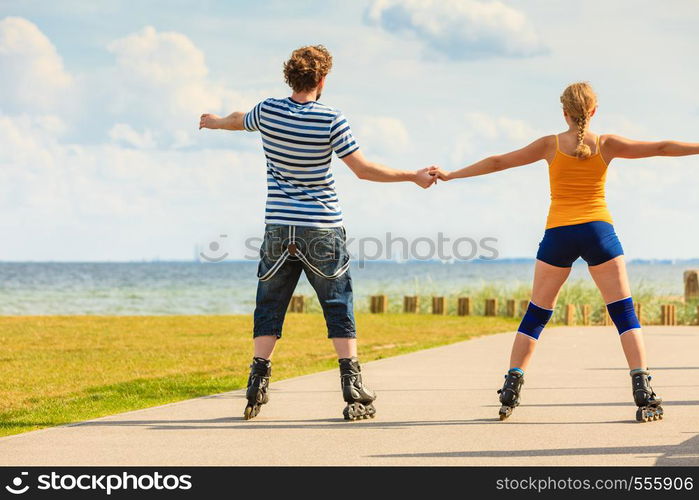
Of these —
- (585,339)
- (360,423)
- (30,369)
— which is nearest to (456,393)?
(360,423)

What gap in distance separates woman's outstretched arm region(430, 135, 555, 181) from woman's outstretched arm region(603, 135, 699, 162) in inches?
14.7

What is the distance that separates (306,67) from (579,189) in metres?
1.92

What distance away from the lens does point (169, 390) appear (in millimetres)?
8906

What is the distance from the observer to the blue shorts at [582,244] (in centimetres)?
629

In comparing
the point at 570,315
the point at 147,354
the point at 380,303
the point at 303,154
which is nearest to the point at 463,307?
the point at 380,303

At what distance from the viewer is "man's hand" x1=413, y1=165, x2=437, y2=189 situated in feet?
22.3

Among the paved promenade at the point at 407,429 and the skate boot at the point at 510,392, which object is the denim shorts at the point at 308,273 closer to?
the paved promenade at the point at 407,429

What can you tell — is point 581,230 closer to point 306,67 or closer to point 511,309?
point 306,67

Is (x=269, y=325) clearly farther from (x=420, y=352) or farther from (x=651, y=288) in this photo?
(x=651, y=288)

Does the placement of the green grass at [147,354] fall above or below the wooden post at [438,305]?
below

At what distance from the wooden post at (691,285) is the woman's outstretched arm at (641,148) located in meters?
17.5

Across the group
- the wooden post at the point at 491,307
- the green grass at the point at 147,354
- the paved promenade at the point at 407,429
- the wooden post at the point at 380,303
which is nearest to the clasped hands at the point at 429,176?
the paved promenade at the point at 407,429

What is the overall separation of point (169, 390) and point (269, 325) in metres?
2.70
